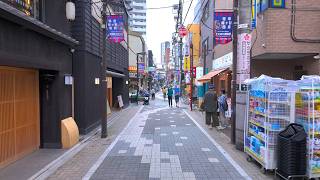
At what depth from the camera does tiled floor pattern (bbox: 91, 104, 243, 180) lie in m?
8.53

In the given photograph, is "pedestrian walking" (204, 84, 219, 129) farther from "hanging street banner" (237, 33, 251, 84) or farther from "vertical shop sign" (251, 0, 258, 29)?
"hanging street banner" (237, 33, 251, 84)

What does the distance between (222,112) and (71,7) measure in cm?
765

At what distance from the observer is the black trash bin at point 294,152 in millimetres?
7293

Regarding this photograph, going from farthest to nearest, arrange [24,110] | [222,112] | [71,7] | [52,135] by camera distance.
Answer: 1. [222,112]
2. [71,7]
3. [52,135]
4. [24,110]

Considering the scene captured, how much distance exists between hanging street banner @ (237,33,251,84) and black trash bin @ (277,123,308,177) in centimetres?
433

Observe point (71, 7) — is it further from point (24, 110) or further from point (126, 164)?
point (126, 164)

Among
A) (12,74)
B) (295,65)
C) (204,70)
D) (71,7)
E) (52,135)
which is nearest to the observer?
(12,74)

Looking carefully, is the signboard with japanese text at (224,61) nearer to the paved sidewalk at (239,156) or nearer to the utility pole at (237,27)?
the paved sidewalk at (239,156)

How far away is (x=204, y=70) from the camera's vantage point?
106 feet

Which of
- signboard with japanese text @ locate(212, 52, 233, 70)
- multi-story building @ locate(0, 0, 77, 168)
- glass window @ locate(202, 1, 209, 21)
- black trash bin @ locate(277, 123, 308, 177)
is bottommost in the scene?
black trash bin @ locate(277, 123, 308, 177)

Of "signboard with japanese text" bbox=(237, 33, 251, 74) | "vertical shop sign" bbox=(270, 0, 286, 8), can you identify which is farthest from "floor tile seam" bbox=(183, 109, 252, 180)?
"vertical shop sign" bbox=(270, 0, 286, 8)

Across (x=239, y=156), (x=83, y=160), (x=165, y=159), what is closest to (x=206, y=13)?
(x=239, y=156)

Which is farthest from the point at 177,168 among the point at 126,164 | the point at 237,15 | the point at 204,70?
the point at 204,70

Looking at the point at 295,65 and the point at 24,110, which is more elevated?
the point at 295,65
